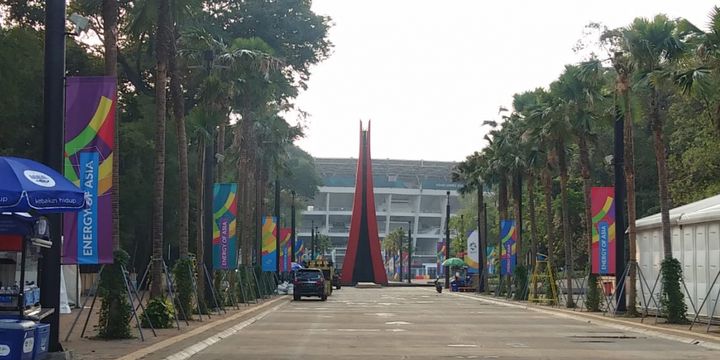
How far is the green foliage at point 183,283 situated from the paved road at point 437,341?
1999 mm

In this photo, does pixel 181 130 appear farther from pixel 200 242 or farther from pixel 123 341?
pixel 123 341

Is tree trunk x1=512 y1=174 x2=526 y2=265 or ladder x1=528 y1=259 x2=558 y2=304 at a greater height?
tree trunk x1=512 y1=174 x2=526 y2=265

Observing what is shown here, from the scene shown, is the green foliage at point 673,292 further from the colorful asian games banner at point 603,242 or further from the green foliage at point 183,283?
the green foliage at point 183,283

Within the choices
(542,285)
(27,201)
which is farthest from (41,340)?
(542,285)

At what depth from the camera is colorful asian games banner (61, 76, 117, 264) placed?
17.9m

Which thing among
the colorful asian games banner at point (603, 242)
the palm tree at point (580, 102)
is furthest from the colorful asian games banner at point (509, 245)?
the colorful asian games banner at point (603, 242)

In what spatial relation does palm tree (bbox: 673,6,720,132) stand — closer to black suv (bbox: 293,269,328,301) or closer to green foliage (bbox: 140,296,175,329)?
green foliage (bbox: 140,296,175,329)

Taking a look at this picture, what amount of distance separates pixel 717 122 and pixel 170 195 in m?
35.6

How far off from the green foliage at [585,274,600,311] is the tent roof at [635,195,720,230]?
3480mm

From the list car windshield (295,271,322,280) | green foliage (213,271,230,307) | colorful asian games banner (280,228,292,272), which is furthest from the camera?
colorful asian games banner (280,228,292,272)

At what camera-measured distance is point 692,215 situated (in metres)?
30.8

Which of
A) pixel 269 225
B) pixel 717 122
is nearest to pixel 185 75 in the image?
pixel 269 225

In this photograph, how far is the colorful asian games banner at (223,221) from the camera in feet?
119

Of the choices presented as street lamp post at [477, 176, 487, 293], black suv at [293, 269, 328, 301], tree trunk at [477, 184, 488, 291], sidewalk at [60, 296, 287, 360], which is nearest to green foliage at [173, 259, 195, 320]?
sidewalk at [60, 296, 287, 360]
